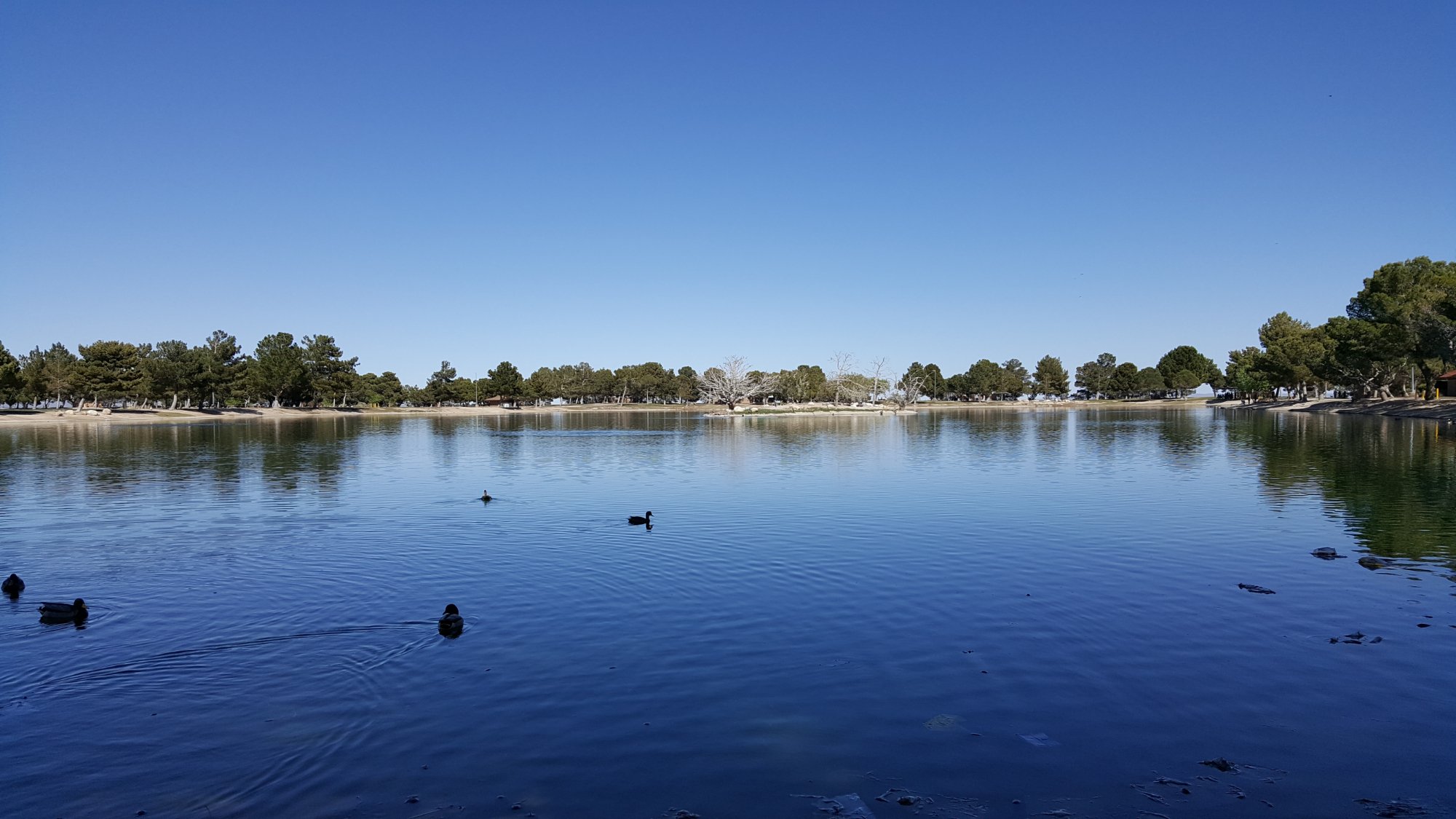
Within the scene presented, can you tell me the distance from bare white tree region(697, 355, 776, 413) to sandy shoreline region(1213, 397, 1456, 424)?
8379 centimetres

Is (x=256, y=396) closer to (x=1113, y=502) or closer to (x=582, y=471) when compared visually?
(x=582, y=471)

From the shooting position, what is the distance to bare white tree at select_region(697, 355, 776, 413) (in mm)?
157500

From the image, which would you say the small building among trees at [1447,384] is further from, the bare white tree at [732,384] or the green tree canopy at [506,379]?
the green tree canopy at [506,379]

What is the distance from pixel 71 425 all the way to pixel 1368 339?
144870mm

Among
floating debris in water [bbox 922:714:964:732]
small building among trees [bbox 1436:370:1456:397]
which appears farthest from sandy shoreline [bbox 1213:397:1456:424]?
floating debris in water [bbox 922:714:964:732]

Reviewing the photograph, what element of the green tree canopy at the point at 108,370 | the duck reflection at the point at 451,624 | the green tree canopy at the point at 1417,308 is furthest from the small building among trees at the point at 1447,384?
the green tree canopy at the point at 108,370

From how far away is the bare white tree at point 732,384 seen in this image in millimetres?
157500

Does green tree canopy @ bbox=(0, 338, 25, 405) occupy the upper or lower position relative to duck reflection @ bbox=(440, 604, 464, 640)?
upper

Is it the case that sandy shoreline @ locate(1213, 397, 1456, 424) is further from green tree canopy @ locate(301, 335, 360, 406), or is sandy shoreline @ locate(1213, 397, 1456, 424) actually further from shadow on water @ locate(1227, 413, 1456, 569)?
green tree canopy @ locate(301, 335, 360, 406)

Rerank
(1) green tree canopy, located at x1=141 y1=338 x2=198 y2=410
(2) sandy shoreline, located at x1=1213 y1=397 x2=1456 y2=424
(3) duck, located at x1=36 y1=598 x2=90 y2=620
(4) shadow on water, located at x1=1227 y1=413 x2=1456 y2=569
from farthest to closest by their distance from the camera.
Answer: (1) green tree canopy, located at x1=141 y1=338 x2=198 y2=410, (2) sandy shoreline, located at x1=1213 y1=397 x2=1456 y2=424, (4) shadow on water, located at x1=1227 y1=413 x2=1456 y2=569, (3) duck, located at x1=36 y1=598 x2=90 y2=620

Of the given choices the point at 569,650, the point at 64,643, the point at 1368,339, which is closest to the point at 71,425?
the point at 64,643

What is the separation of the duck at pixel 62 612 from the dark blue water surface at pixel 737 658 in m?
0.20

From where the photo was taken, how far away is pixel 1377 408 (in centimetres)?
9462

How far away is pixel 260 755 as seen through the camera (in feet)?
29.0
